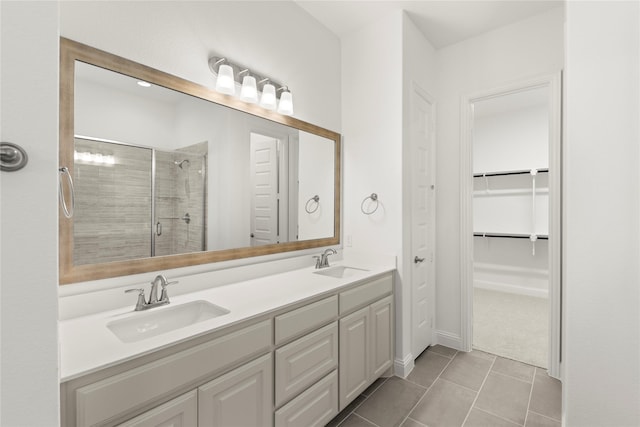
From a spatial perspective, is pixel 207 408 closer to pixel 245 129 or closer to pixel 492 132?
pixel 245 129

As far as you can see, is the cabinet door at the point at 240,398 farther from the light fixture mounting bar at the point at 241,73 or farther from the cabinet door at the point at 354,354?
the light fixture mounting bar at the point at 241,73

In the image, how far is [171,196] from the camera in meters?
1.60

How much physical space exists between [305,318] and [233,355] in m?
0.44

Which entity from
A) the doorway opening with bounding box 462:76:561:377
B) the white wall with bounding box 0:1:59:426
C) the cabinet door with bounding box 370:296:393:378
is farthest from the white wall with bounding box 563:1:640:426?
the doorway opening with bounding box 462:76:561:377

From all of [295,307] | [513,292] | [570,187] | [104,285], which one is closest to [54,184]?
[104,285]

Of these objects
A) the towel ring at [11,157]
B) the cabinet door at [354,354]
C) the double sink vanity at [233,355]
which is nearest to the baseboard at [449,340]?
the double sink vanity at [233,355]

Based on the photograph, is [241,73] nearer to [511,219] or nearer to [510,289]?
[511,219]

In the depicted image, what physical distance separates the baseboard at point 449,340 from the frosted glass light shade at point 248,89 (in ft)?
8.78

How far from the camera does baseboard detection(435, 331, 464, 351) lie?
9.17 feet

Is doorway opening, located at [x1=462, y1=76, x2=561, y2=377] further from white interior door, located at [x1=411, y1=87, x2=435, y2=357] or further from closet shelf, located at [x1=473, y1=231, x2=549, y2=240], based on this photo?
white interior door, located at [x1=411, y1=87, x2=435, y2=357]

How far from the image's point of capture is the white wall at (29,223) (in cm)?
55

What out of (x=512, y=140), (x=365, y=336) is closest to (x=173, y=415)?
(x=365, y=336)

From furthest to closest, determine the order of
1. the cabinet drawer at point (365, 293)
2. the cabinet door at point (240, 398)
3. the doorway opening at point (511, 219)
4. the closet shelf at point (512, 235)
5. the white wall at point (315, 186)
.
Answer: the closet shelf at point (512, 235) < the doorway opening at point (511, 219) < the white wall at point (315, 186) < the cabinet drawer at point (365, 293) < the cabinet door at point (240, 398)

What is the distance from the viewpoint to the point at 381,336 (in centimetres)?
218
